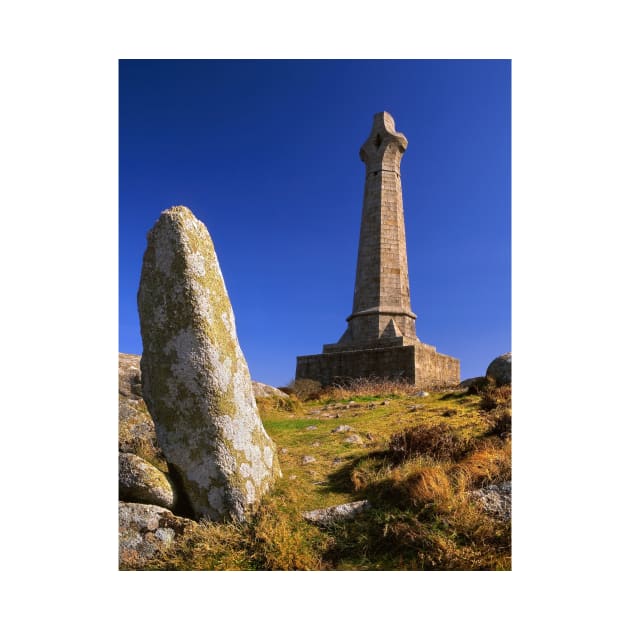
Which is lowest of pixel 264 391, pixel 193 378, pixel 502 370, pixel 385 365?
pixel 264 391

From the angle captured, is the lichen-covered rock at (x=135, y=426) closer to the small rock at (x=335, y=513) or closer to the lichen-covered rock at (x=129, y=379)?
the lichen-covered rock at (x=129, y=379)

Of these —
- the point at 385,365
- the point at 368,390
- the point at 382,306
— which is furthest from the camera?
the point at 382,306

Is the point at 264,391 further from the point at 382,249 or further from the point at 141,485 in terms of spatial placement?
the point at 141,485

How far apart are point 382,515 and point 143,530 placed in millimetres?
1965

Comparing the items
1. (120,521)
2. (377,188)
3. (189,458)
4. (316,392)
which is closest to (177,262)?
(189,458)

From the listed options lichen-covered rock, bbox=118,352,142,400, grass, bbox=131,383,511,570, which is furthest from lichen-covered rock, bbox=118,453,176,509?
lichen-covered rock, bbox=118,352,142,400

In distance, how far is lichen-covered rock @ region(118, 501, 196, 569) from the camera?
138 inches

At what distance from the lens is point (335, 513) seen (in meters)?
3.92

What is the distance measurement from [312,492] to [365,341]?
33.9 feet

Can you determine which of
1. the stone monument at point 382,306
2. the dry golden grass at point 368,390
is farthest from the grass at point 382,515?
the stone monument at point 382,306

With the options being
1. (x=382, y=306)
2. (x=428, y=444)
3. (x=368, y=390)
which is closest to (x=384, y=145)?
(x=382, y=306)

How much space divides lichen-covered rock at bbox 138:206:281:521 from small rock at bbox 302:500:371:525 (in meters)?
0.50

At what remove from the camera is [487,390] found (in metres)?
8.55

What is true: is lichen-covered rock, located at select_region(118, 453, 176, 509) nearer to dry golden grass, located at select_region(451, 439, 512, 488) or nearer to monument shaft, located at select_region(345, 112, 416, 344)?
dry golden grass, located at select_region(451, 439, 512, 488)
